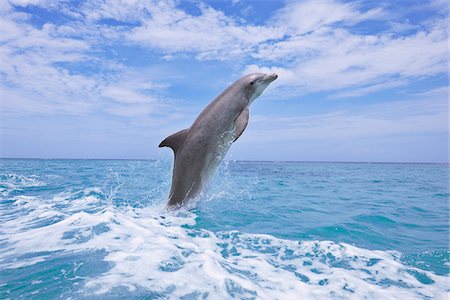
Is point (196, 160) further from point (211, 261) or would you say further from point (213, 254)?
point (211, 261)

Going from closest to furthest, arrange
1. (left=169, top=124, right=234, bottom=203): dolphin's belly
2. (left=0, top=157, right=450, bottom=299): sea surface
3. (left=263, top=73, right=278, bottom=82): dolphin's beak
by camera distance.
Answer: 1. (left=0, top=157, right=450, bottom=299): sea surface
2. (left=169, top=124, right=234, bottom=203): dolphin's belly
3. (left=263, top=73, right=278, bottom=82): dolphin's beak

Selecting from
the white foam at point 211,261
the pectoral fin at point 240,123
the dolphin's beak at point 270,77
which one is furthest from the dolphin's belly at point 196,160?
the dolphin's beak at point 270,77

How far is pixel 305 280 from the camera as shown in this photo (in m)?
4.99

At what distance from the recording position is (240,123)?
848cm

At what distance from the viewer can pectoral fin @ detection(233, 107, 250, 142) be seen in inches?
330

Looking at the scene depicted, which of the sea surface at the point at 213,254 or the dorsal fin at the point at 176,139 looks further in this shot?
the dorsal fin at the point at 176,139

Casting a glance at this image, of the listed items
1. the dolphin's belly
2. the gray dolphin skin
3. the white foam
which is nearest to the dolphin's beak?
the gray dolphin skin

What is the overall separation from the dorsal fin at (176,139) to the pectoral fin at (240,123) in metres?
1.32

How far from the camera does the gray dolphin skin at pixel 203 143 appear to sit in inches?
331

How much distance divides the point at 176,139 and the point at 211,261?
3.96 m

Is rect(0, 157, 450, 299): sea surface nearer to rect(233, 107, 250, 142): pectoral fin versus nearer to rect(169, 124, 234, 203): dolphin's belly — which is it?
rect(169, 124, 234, 203): dolphin's belly

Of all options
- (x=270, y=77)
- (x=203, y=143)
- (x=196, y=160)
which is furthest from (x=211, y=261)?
(x=270, y=77)

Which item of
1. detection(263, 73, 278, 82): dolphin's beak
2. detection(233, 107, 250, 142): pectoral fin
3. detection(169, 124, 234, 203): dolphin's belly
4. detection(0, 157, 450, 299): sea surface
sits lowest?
detection(0, 157, 450, 299): sea surface

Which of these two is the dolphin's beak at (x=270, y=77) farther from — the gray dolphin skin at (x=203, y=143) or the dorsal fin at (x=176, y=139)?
the dorsal fin at (x=176, y=139)
